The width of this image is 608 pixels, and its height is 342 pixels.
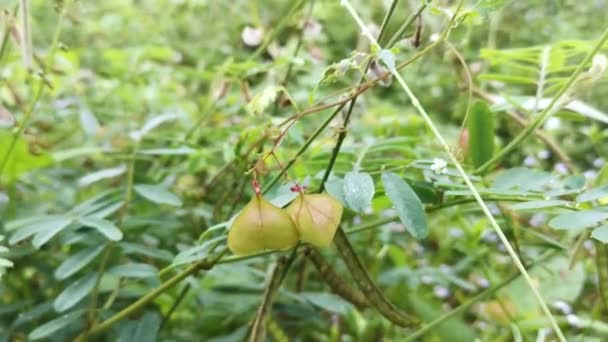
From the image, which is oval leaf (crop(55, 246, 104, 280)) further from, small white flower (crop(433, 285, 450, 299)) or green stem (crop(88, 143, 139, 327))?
small white flower (crop(433, 285, 450, 299))

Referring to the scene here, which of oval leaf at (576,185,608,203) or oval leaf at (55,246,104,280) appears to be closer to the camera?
oval leaf at (576,185,608,203)

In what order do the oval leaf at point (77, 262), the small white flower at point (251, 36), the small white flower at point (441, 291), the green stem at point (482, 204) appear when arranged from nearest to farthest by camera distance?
the green stem at point (482, 204), the oval leaf at point (77, 262), the small white flower at point (251, 36), the small white flower at point (441, 291)

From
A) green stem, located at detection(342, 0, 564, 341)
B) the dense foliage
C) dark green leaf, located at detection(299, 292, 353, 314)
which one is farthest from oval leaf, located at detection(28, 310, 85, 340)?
green stem, located at detection(342, 0, 564, 341)

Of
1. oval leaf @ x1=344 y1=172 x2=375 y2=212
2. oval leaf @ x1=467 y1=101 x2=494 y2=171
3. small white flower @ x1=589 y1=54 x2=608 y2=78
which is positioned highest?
oval leaf @ x1=344 y1=172 x2=375 y2=212

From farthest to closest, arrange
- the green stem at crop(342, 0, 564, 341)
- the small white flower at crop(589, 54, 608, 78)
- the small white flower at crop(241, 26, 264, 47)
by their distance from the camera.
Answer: the small white flower at crop(241, 26, 264, 47), the small white flower at crop(589, 54, 608, 78), the green stem at crop(342, 0, 564, 341)

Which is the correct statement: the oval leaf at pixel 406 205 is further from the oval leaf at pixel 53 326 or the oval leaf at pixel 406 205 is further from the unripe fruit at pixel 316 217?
the oval leaf at pixel 53 326

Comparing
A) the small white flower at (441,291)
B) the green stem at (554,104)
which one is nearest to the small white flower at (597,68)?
the green stem at (554,104)

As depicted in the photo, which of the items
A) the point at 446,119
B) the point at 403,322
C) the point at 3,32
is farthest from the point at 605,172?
the point at 446,119

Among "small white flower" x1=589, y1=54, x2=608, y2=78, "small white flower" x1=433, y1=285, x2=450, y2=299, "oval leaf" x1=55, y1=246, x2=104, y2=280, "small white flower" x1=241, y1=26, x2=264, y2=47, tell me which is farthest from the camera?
"small white flower" x1=433, y1=285, x2=450, y2=299
